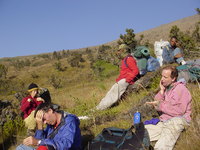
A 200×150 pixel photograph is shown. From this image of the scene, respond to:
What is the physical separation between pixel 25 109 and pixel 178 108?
3.65 metres

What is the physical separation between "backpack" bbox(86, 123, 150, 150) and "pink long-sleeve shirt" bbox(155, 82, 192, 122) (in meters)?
0.47

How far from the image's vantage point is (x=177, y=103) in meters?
3.06

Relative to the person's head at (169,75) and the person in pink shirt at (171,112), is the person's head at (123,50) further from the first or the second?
the person's head at (169,75)

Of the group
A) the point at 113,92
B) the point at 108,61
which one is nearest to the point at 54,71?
the point at 108,61

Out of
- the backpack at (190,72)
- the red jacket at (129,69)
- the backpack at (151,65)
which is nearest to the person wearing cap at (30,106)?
the red jacket at (129,69)

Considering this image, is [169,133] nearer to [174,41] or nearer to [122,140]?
[122,140]

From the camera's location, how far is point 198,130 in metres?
2.62

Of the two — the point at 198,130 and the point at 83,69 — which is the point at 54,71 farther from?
the point at 198,130

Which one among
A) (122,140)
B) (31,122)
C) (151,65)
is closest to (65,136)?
(122,140)

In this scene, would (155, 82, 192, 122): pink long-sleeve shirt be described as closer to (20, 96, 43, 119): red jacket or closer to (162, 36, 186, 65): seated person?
(20, 96, 43, 119): red jacket

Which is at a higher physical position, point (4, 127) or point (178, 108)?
point (178, 108)

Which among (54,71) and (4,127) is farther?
(54,71)

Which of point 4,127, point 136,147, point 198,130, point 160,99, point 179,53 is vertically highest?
point 179,53

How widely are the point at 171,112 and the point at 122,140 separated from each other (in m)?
0.87
